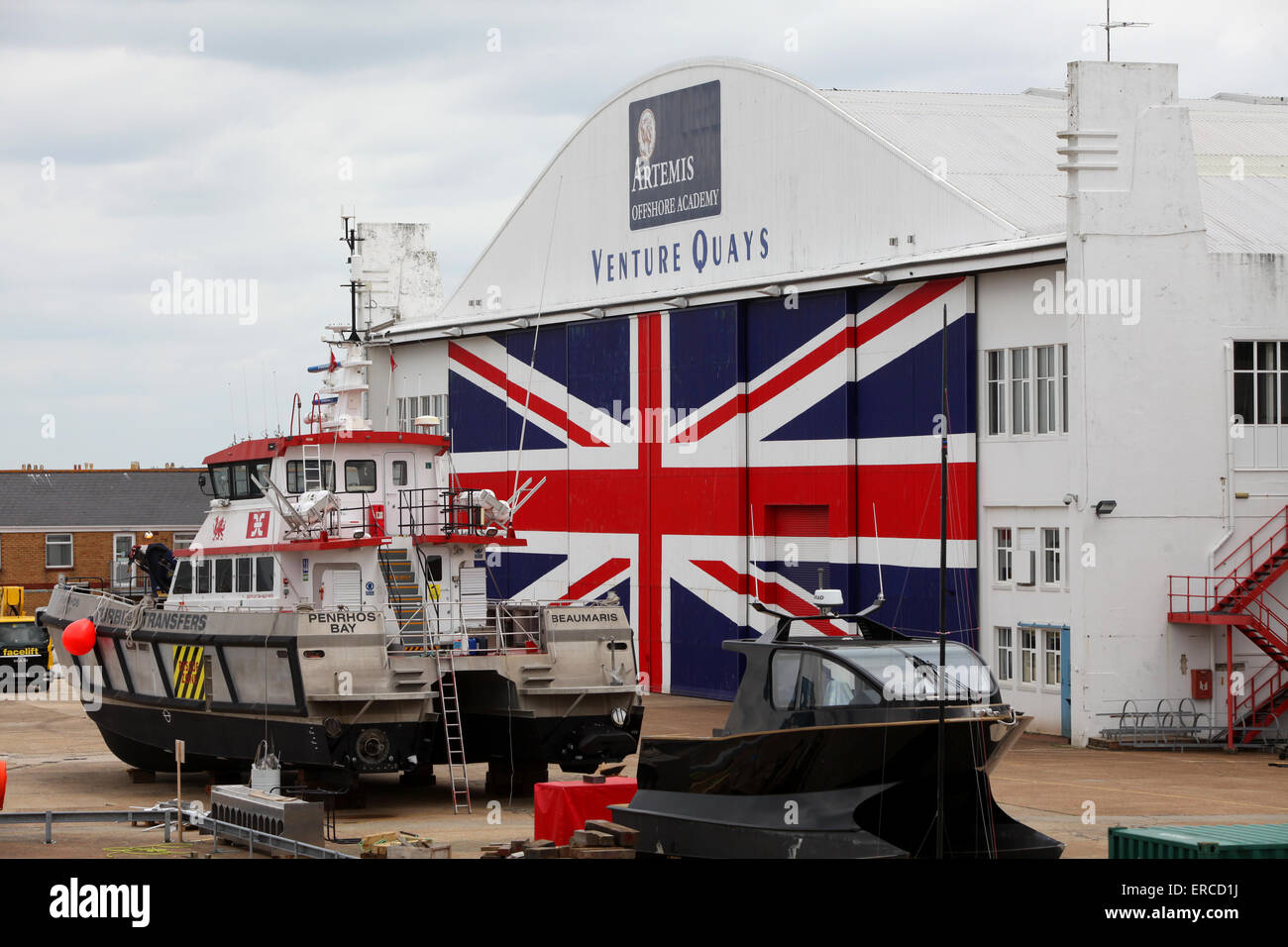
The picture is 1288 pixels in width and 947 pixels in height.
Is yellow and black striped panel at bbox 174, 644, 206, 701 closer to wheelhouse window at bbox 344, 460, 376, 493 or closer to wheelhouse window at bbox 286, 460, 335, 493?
wheelhouse window at bbox 286, 460, 335, 493

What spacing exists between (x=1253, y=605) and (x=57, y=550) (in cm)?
3783

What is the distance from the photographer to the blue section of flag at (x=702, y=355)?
3497 centimetres

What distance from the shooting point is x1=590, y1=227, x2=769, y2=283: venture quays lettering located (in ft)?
115

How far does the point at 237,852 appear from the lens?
17797 millimetres

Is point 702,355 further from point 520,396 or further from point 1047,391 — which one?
point 1047,391

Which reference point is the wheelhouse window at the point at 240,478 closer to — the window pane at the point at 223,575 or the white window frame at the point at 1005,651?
the window pane at the point at 223,575

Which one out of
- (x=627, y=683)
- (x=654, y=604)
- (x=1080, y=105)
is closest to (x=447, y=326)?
(x=654, y=604)

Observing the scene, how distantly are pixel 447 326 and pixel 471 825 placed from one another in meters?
23.2

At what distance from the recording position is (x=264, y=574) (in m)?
23.5

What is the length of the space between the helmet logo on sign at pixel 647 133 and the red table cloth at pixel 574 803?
74.3 ft

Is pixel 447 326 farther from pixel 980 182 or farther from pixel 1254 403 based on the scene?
pixel 1254 403

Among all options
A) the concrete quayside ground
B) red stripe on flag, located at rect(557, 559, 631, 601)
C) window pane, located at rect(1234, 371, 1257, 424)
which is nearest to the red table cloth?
the concrete quayside ground

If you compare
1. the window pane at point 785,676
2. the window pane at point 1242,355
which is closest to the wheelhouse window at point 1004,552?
the window pane at point 1242,355
